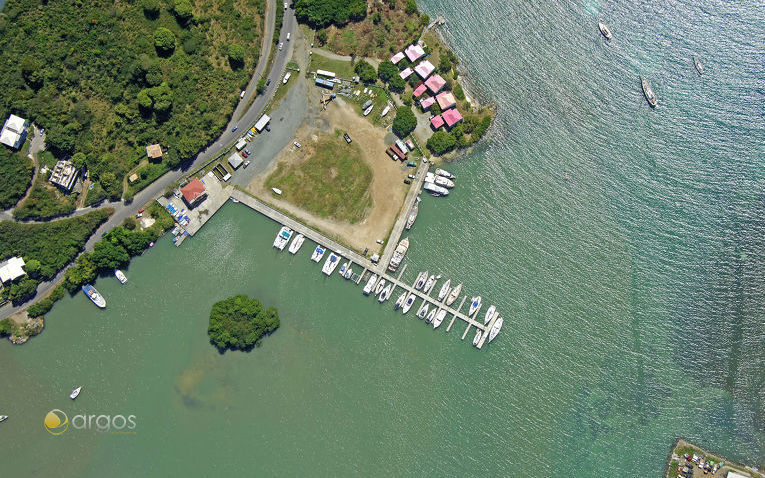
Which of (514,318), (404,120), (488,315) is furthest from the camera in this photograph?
(514,318)

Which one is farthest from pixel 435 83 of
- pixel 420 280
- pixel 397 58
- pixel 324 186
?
pixel 420 280

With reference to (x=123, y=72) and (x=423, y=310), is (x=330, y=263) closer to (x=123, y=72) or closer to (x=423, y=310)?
(x=423, y=310)

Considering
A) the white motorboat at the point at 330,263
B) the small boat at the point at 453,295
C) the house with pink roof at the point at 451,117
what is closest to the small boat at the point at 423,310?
the small boat at the point at 453,295

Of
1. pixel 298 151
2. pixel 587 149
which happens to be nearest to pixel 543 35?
pixel 587 149

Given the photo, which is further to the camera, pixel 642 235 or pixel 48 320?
pixel 642 235

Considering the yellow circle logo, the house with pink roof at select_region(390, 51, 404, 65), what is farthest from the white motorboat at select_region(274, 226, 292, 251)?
the yellow circle logo

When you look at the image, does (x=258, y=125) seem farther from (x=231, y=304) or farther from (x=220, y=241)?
(x=231, y=304)
